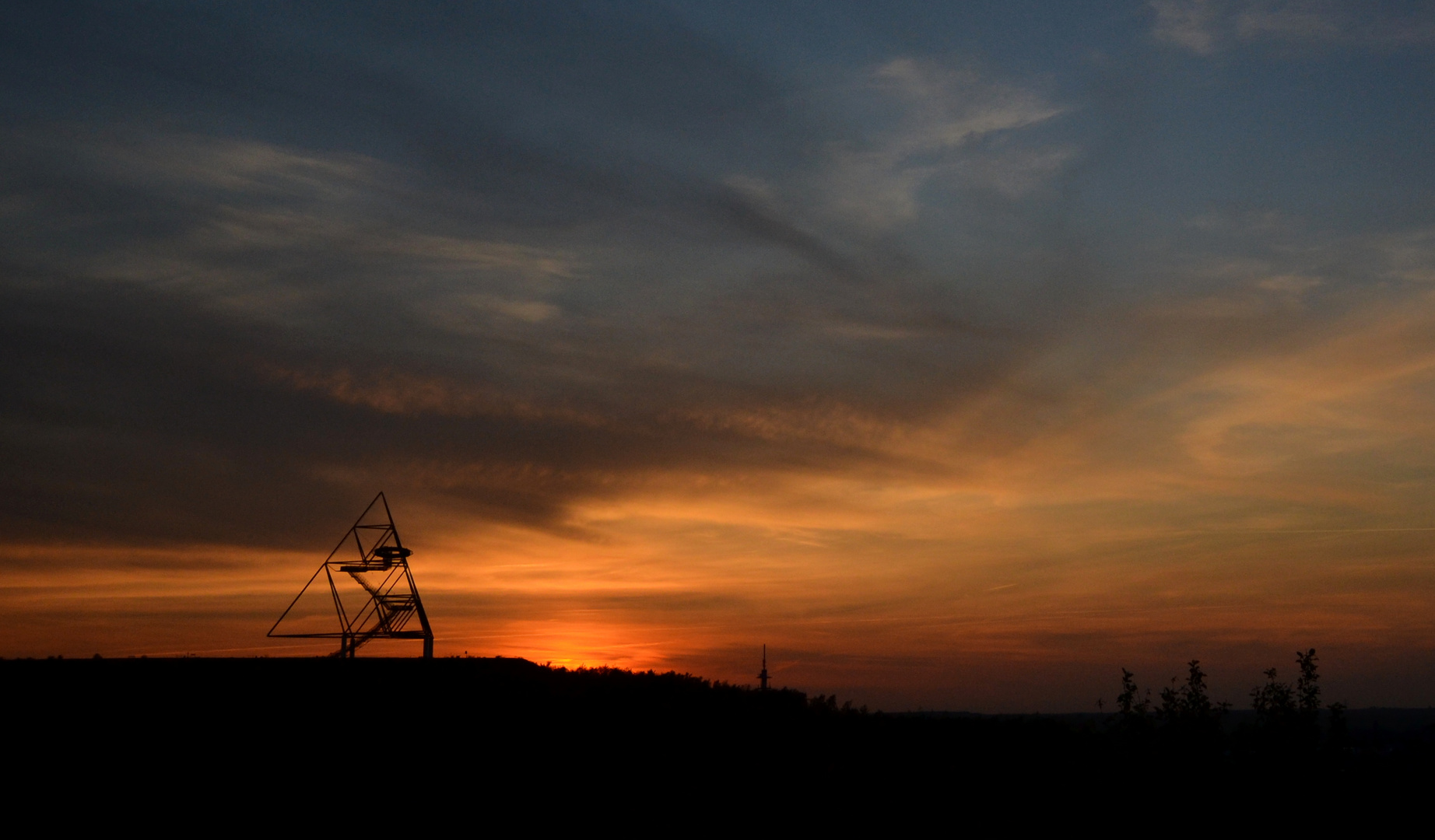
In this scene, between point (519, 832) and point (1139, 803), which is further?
point (1139, 803)

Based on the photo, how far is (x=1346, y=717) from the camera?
35.2 meters

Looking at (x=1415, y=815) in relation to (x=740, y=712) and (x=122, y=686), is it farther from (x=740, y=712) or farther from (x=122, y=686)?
(x=122, y=686)

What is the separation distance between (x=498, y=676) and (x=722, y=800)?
10.4 meters

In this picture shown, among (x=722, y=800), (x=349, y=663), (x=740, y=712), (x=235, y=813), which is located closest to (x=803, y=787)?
(x=722, y=800)

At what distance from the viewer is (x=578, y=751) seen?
24344mm

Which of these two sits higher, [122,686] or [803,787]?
[122,686]

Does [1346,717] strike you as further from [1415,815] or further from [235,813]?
[235,813]

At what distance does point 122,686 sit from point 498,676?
9493 millimetres

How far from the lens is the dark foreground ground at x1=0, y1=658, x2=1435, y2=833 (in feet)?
70.7

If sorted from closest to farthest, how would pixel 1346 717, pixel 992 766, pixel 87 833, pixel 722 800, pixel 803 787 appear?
1. pixel 87 833
2. pixel 722 800
3. pixel 803 787
4. pixel 992 766
5. pixel 1346 717

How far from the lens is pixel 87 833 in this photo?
18422 mm

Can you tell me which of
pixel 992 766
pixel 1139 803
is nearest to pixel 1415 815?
pixel 1139 803

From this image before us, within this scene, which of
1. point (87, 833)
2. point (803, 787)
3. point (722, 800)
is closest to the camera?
point (87, 833)

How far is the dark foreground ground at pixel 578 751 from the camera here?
21562 millimetres
